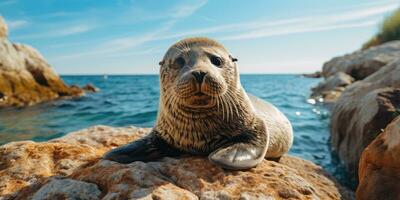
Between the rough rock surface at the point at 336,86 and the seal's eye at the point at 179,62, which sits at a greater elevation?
the seal's eye at the point at 179,62

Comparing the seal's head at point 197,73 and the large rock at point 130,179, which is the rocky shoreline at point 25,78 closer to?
the large rock at point 130,179

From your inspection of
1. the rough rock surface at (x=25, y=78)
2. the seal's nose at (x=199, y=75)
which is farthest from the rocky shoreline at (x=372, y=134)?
the rough rock surface at (x=25, y=78)

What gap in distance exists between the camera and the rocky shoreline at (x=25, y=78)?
17500 millimetres

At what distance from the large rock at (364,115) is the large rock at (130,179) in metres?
1.11

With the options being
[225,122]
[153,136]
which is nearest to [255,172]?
[225,122]

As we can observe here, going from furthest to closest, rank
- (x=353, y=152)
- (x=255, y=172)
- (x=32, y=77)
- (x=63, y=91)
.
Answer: (x=63, y=91)
(x=32, y=77)
(x=353, y=152)
(x=255, y=172)

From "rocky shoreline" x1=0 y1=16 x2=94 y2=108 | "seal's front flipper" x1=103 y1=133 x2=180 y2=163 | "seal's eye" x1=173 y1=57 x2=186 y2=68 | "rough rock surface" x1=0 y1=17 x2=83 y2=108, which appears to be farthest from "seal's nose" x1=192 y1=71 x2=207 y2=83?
"rough rock surface" x1=0 y1=17 x2=83 y2=108

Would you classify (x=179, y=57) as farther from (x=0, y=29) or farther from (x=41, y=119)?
(x=0, y=29)

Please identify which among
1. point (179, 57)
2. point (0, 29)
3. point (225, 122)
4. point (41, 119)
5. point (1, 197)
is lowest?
point (41, 119)

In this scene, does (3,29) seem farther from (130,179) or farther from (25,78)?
(130,179)

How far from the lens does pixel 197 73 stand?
3.06 meters

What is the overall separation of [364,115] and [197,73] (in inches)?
110

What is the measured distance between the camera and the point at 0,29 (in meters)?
21.7

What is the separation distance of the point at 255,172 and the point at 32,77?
63.1 ft
